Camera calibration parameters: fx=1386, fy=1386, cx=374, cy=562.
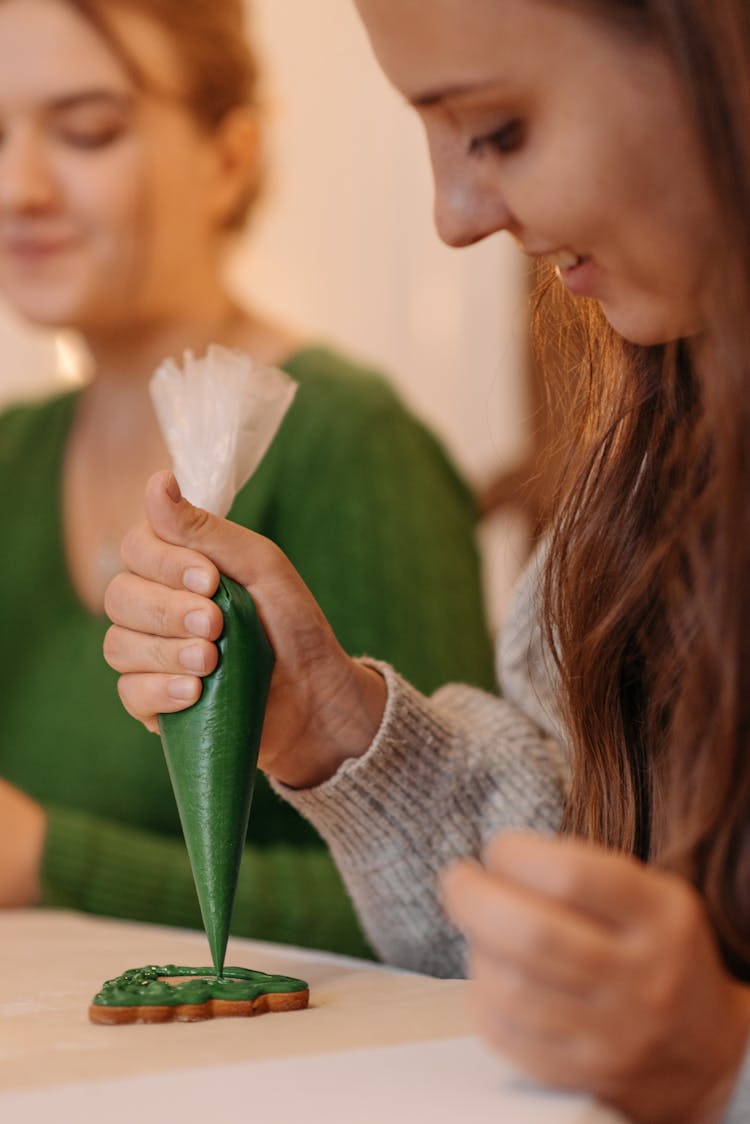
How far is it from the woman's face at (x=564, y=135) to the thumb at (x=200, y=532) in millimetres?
170

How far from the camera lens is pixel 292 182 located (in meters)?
2.25

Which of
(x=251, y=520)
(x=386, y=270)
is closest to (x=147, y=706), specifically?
(x=251, y=520)

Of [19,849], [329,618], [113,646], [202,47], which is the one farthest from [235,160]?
→ [113,646]

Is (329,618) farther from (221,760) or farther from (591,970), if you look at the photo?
Result: (591,970)

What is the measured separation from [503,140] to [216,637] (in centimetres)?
23

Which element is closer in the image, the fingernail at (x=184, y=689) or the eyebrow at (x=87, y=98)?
the fingernail at (x=184, y=689)

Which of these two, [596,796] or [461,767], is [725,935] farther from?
[461,767]

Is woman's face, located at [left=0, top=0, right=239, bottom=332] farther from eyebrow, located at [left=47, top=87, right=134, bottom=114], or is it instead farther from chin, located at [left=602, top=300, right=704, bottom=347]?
chin, located at [left=602, top=300, right=704, bottom=347]

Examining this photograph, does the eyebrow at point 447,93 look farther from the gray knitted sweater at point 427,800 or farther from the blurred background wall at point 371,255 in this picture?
the blurred background wall at point 371,255

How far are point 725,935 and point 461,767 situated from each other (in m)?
0.26

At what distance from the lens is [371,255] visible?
7.51 ft

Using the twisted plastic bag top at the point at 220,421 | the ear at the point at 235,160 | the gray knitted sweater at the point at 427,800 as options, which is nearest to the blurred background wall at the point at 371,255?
the ear at the point at 235,160

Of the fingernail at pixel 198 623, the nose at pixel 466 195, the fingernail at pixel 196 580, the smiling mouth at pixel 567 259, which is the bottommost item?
the fingernail at pixel 198 623

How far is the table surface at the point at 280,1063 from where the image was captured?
0.40m
